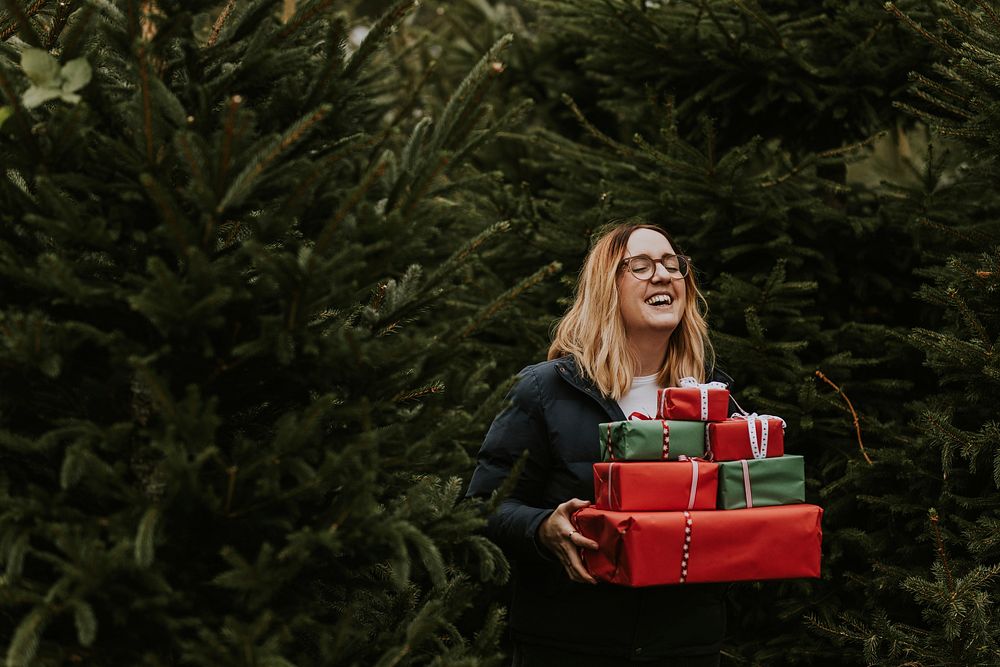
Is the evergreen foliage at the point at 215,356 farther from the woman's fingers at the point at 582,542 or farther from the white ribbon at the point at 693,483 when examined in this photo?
the white ribbon at the point at 693,483

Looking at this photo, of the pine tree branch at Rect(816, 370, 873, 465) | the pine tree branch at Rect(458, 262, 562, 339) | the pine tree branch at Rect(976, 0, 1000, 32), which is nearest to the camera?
the pine tree branch at Rect(458, 262, 562, 339)

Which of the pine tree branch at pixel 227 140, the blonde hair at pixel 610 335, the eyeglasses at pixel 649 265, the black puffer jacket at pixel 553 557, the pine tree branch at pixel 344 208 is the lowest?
the black puffer jacket at pixel 553 557

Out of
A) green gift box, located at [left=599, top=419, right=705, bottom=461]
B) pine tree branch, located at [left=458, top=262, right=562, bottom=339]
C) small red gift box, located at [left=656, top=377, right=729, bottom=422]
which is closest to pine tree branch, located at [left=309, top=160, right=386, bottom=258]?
pine tree branch, located at [left=458, top=262, right=562, bottom=339]

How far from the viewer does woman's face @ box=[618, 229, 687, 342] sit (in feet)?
9.41

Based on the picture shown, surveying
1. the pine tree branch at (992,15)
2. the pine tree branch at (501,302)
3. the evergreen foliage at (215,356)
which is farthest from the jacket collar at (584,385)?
the pine tree branch at (992,15)

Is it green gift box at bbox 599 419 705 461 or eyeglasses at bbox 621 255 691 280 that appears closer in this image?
green gift box at bbox 599 419 705 461

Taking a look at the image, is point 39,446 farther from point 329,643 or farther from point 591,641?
point 591,641

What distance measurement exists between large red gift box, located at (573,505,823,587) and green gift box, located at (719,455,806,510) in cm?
3

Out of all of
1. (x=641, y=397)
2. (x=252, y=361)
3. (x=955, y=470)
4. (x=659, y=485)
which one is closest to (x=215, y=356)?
(x=252, y=361)

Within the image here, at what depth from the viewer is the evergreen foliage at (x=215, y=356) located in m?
1.81

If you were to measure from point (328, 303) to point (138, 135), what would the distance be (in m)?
0.54

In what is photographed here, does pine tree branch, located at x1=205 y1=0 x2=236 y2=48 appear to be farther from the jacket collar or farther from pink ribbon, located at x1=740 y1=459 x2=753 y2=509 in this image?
pink ribbon, located at x1=740 y1=459 x2=753 y2=509

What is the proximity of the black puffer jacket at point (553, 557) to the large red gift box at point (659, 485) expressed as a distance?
0.23 meters

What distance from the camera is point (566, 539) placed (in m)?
2.47
